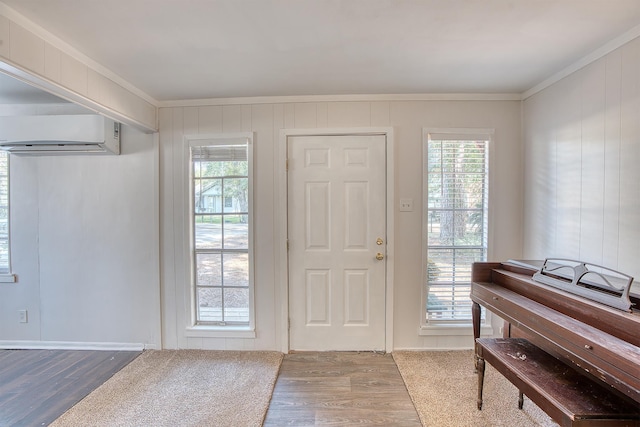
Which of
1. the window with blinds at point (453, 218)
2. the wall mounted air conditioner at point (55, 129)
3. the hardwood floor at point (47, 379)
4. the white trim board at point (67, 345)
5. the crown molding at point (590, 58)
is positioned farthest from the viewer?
the white trim board at point (67, 345)

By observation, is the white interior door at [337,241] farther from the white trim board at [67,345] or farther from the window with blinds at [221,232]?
the white trim board at [67,345]

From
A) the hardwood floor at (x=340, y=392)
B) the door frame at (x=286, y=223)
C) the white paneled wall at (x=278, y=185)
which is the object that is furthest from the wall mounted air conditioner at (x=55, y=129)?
the hardwood floor at (x=340, y=392)

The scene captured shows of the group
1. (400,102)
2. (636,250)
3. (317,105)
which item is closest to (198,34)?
(317,105)

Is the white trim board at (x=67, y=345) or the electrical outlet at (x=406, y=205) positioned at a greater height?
the electrical outlet at (x=406, y=205)

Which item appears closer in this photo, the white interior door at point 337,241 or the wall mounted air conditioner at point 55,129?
the wall mounted air conditioner at point 55,129

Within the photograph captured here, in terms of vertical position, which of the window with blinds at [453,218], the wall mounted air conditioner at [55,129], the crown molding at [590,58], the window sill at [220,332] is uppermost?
the crown molding at [590,58]

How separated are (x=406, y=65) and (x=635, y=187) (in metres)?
1.50

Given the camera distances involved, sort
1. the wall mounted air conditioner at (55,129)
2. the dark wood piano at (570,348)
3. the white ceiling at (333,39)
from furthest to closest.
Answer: the wall mounted air conditioner at (55,129) → the white ceiling at (333,39) → the dark wood piano at (570,348)

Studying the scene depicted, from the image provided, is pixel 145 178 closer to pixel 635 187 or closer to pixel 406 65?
pixel 406 65

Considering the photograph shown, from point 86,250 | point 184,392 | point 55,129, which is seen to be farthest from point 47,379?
point 55,129

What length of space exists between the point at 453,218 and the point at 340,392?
1.68 metres

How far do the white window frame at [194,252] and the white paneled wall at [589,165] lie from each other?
7.82 feet

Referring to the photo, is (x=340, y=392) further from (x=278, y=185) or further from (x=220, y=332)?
(x=278, y=185)

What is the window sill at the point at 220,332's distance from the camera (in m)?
2.49
